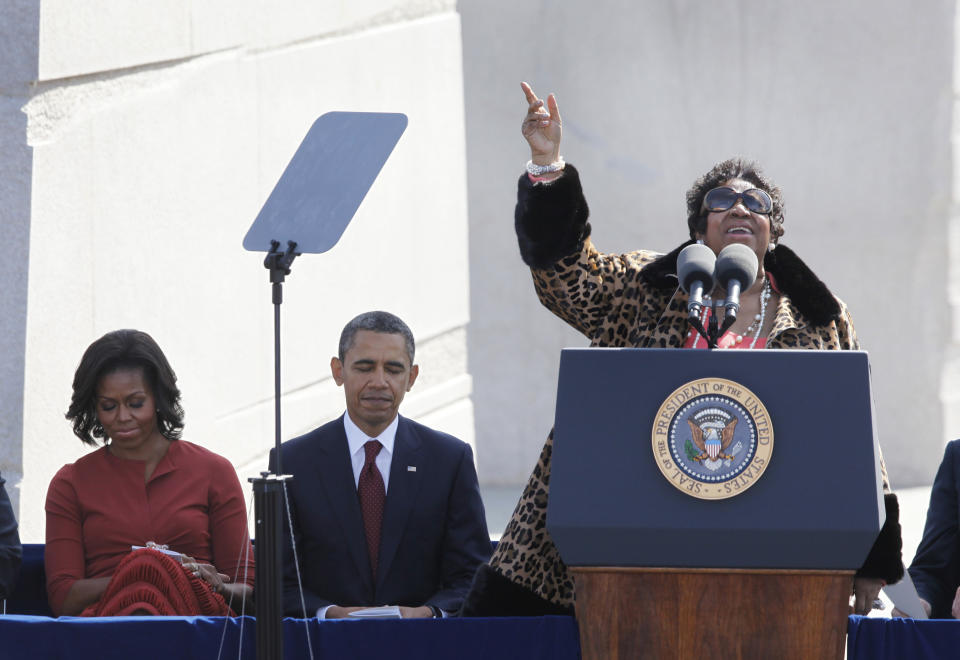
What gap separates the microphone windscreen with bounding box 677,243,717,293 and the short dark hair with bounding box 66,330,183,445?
1638mm

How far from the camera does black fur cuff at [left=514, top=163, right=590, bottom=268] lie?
246 centimetres

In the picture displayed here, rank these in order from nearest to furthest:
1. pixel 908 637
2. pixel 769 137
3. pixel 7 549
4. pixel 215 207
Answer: pixel 908 637
pixel 7 549
pixel 215 207
pixel 769 137

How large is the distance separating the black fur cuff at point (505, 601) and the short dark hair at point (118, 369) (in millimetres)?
1013

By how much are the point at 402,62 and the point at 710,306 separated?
15.2 feet

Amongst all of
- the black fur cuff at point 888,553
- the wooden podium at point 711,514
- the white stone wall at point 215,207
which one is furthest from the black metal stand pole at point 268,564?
the white stone wall at point 215,207

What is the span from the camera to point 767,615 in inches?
78.0

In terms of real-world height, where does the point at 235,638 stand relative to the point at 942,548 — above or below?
below

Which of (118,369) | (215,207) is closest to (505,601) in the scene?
(118,369)

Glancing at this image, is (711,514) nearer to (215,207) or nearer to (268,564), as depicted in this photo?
(268,564)

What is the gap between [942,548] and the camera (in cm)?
321

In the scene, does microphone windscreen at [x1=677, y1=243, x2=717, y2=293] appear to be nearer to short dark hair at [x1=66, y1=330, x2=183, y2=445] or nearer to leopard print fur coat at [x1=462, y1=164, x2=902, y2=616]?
leopard print fur coat at [x1=462, y1=164, x2=902, y2=616]

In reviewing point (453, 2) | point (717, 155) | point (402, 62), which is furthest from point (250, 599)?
point (717, 155)

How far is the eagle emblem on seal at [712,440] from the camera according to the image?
76.9 inches

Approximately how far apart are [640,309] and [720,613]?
82 cm
